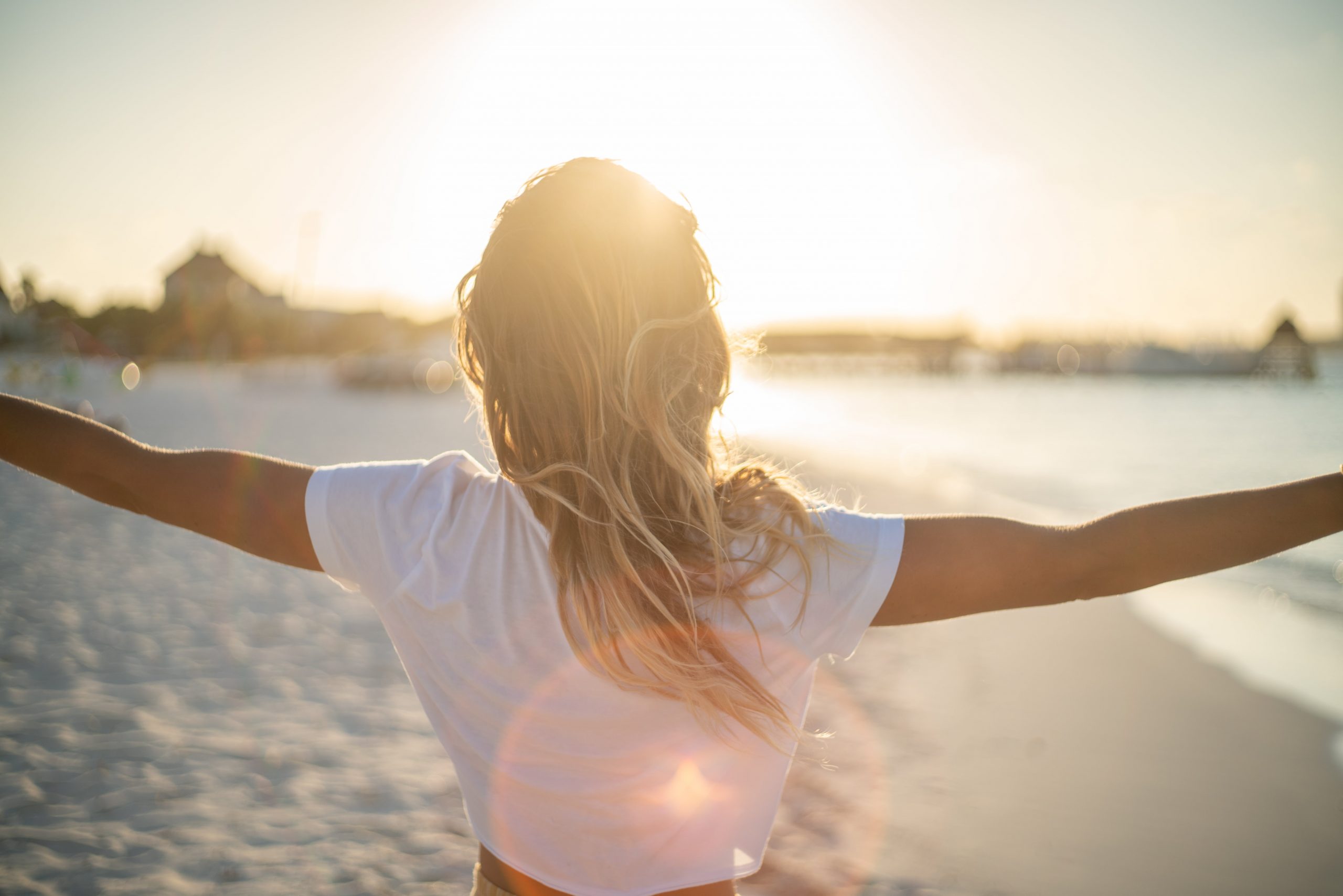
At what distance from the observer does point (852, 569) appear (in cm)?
106

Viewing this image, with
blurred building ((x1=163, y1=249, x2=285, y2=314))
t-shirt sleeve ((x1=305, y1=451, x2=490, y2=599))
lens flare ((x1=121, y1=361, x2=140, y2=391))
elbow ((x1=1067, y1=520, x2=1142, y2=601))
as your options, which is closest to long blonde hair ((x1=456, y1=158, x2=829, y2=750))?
t-shirt sleeve ((x1=305, y1=451, x2=490, y2=599))

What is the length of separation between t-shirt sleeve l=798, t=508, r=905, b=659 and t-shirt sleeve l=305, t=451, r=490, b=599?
0.53 metres

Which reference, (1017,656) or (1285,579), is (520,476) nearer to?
(1017,656)

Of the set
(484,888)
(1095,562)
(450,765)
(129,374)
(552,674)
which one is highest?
(129,374)

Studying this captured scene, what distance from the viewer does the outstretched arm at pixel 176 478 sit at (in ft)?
4.02

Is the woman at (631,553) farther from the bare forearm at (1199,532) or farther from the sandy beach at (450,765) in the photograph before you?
the sandy beach at (450,765)

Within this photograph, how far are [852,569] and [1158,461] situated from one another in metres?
23.3

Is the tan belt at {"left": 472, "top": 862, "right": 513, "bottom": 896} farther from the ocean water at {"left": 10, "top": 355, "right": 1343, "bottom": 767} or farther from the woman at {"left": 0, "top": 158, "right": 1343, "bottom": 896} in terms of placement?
the ocean water at {"left": 10, "top": 355, "right": 1343, "bottom": 767}

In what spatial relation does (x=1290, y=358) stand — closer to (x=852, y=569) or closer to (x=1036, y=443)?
(x=1036, y=443)

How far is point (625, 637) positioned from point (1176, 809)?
4.07 meters

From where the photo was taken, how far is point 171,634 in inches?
225

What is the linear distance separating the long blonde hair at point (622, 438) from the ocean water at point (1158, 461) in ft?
0.73

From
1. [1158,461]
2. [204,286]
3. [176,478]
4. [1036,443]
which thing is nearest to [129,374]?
[204,286]

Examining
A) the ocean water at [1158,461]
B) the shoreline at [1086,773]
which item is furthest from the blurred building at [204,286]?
the shoreline at [1086,773]
